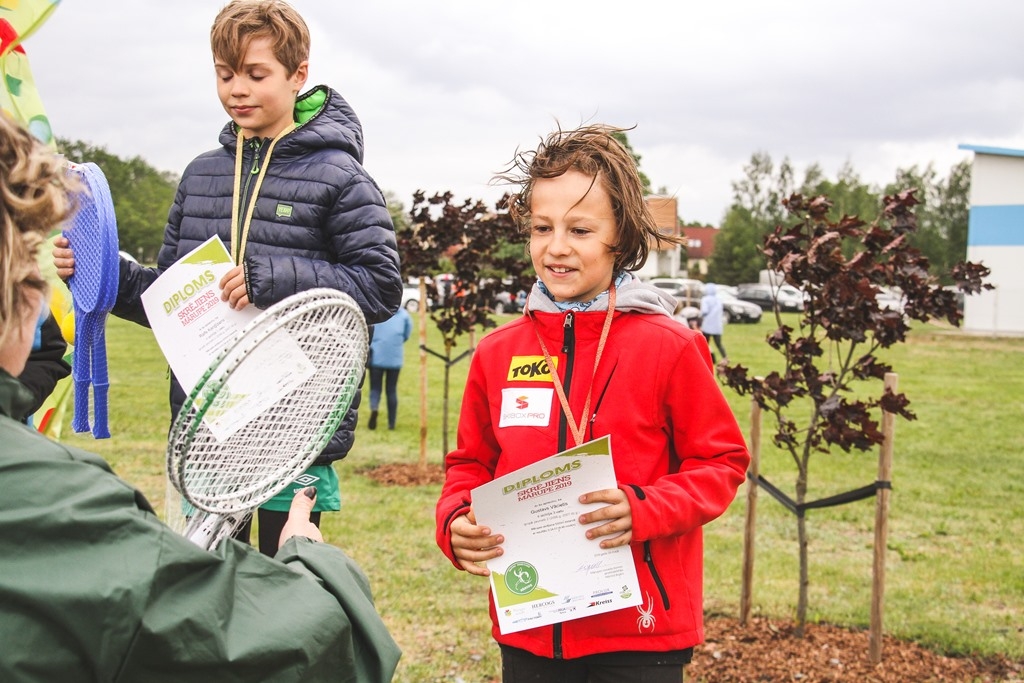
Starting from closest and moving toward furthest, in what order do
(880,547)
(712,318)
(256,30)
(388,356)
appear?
1. (256,30)
2. (880,547)
3. (388,356)
4. (712,318)

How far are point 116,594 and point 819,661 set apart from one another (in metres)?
4.44

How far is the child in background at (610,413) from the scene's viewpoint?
2398 millimetres

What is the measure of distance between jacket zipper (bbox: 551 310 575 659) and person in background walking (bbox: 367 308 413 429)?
938cm

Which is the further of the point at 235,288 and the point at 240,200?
the point at 240,200

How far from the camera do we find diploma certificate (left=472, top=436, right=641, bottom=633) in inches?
90.0

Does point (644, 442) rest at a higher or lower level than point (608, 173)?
lower

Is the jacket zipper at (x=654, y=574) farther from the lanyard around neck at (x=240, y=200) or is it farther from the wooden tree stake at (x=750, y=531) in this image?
the wooden tree stake at (x=750, y=531)

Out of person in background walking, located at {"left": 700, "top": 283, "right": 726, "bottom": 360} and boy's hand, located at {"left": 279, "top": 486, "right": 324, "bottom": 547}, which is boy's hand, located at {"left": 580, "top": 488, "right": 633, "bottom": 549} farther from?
person in background walking, located at {"left": 700, "top": 283, "right": 726, "bottom": 360}

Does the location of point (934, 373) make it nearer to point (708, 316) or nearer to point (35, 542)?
point (708, 316)

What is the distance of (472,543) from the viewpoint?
2.36 m

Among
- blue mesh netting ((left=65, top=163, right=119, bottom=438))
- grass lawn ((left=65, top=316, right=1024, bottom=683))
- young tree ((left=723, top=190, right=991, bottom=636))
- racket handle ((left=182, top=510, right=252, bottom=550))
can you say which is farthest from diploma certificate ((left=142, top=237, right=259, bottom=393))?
young tree ((left=723, top=190, right=991, bottom=636))

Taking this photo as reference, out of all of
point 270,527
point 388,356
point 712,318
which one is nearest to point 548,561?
point 270,527

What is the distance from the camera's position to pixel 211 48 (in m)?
2.83

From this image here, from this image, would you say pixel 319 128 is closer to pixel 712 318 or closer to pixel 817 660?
pixel 817 660
